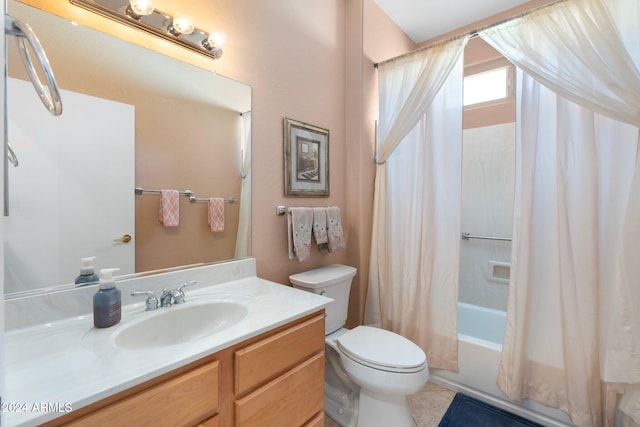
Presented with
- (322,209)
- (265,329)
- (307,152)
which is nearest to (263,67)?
(307,152)

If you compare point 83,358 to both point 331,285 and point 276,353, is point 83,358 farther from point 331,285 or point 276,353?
point 331,285

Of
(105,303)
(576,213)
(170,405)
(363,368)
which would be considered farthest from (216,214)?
(576,213)

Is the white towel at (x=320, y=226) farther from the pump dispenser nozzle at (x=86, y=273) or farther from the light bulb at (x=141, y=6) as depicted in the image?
the light bulb at (x=141, y=6)

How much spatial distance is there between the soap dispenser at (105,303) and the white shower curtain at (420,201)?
1559 mm

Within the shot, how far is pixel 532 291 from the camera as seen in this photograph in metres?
1.53

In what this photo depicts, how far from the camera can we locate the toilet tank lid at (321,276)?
1.57 m

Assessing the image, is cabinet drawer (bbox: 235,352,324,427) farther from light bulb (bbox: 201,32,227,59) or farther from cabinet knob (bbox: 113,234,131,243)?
light bulb (bbox: 201,32,227,59)

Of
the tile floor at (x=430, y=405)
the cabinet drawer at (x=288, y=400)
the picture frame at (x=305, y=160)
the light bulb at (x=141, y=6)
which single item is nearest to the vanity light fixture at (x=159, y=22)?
the light bulb at (x=141, y=6)

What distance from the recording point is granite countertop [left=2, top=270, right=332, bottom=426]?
0.58 meters

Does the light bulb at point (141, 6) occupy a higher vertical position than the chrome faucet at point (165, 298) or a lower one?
higher

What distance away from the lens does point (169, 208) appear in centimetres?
125

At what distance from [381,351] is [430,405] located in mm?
650

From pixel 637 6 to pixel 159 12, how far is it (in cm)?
206

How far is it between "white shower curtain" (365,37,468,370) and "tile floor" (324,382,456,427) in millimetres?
→ 163
